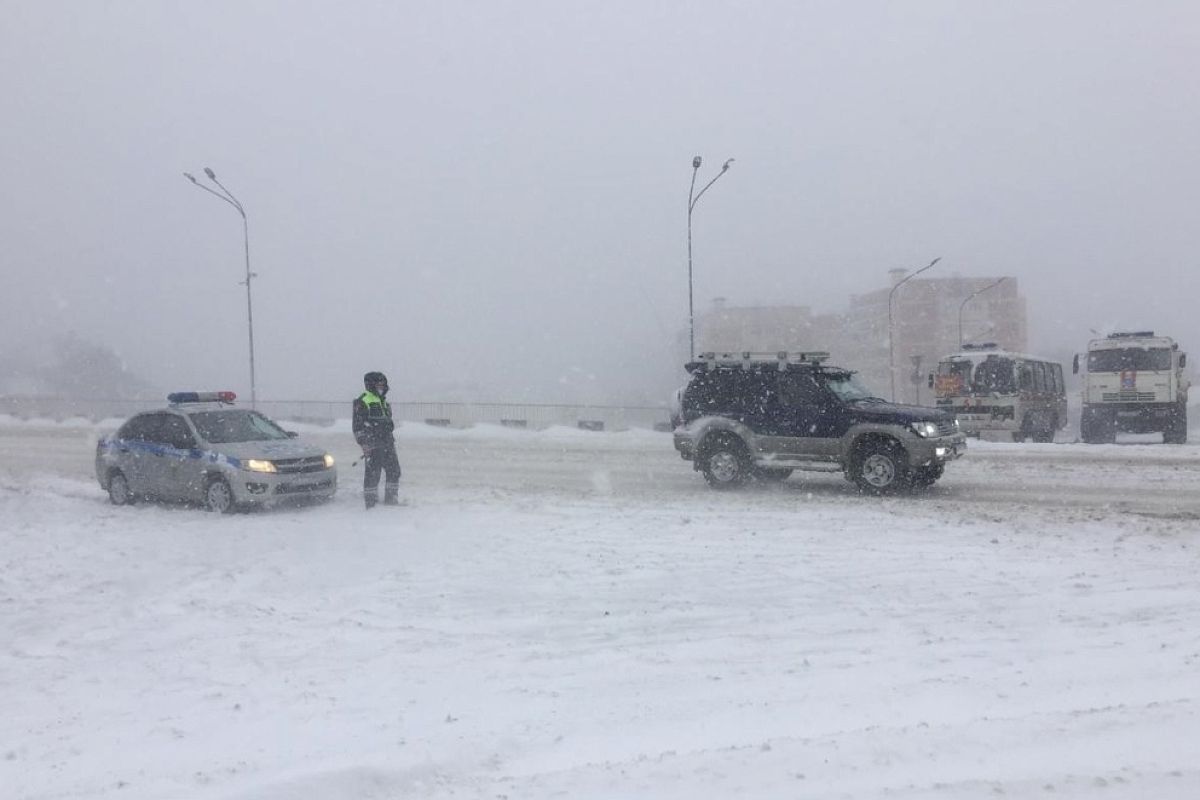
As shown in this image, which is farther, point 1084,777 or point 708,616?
point 708,616

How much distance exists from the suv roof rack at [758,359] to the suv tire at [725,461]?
47.5 inches

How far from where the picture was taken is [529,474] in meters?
19.2

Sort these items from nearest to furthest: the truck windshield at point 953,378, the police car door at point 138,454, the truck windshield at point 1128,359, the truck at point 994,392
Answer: the police car door at point 138,454 → the truck at point 994,392 → the truck windshield at point 1128,359 → the truck windshield at point 953,378

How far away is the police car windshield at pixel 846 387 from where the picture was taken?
15414 millimetres

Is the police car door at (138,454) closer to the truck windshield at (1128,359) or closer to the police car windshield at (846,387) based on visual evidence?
the police car windshield at (846,387)

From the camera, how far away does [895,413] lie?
14.6 m

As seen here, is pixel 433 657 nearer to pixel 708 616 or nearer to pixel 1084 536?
pixel 708 616

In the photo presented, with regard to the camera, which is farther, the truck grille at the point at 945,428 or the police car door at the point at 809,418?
the police car door at the point at 809,418

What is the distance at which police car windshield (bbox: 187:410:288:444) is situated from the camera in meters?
14.1

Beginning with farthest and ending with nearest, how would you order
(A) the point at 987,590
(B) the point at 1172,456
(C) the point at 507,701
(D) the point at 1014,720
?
(B) the point at 1172,456 < (A) the point at 987,590 < (C) the point at 507,701 < (D) the point at 1014,720

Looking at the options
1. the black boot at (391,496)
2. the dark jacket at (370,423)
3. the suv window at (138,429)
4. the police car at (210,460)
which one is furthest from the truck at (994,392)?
the suv window at (138,429)

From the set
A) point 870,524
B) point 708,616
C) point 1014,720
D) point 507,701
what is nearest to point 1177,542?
point 870,524

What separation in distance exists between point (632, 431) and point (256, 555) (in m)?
24.9

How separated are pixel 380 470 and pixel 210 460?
239cm
